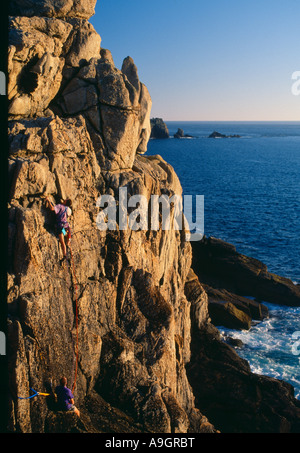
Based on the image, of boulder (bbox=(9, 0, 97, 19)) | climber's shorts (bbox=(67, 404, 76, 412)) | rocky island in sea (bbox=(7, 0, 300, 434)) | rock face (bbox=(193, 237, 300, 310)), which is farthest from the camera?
rock face (bbox=(193, 237, 300, 310))

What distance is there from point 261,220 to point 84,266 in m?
52.3

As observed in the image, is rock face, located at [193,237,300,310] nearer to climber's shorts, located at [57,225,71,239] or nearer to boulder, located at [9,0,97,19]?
climber's shorts, located at [57,225,71,239]

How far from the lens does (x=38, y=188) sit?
1634cm

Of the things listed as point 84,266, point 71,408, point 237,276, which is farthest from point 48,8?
point 237,276

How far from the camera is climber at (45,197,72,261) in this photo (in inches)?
645

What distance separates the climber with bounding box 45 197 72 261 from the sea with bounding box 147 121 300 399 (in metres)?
20.7

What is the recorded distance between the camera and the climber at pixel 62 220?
16.4 meters

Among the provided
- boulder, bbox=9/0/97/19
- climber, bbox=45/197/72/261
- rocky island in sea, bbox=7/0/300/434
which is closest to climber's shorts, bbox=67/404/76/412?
rocky island in sea, bbox=7/0/300/434

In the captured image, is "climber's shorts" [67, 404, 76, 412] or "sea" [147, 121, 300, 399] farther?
"sea" [147, 121, 300, 399]

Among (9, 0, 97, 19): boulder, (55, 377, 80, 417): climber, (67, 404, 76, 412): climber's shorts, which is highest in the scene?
(9, 0, 97, 19): boulder

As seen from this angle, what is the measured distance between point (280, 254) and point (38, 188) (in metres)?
40.7

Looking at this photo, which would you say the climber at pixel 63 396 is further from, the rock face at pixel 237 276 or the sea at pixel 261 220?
the rock face at pixel 237 276

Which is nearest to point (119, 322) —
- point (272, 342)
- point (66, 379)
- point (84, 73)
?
point (66, 379)
